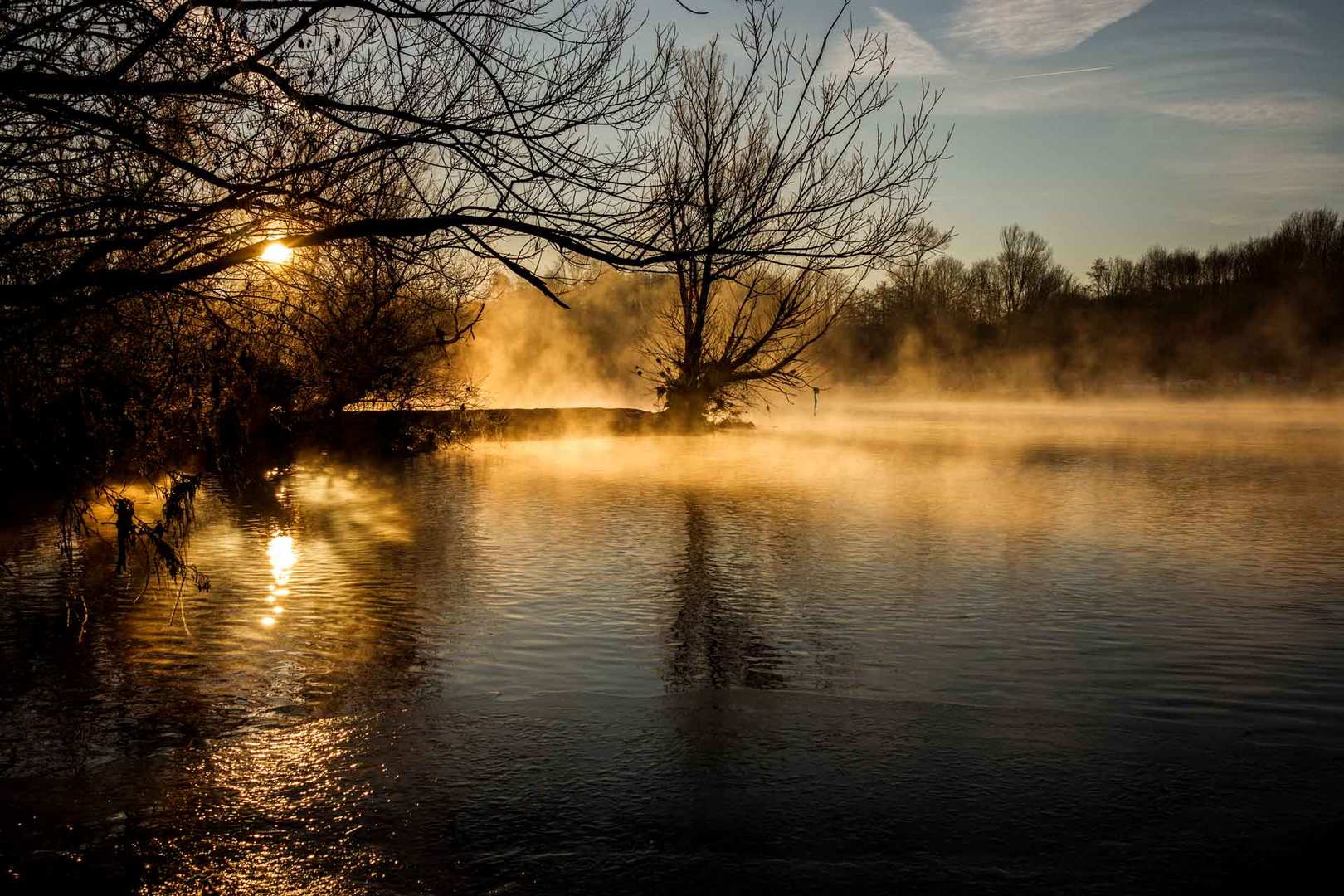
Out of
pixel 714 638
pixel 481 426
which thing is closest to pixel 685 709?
pixel 714 638

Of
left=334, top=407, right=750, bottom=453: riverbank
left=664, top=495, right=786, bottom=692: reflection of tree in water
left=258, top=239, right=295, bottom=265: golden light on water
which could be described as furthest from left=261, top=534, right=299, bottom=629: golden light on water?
left=334, top=407, right=750, bottom=453: riverbank

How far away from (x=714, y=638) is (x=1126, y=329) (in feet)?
184

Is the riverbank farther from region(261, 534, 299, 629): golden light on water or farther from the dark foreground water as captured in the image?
region(261, 534, 299, 629): golden light on water

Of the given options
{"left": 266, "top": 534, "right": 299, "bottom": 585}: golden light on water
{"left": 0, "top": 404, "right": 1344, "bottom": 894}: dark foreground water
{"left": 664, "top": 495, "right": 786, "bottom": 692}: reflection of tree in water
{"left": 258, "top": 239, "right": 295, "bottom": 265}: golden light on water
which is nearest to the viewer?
{"left": 0, "top": 404, "right": 1344, "bottom": 894}: dark foreground water

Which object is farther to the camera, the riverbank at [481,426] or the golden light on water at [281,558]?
the riverbank at [481,426]

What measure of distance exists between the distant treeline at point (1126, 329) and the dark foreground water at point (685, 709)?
38185 millimetres

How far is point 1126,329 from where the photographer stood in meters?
57.4

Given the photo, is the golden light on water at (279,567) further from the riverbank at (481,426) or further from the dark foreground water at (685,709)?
the riverbank at (481,426)

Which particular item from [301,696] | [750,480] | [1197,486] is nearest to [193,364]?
[301,696]

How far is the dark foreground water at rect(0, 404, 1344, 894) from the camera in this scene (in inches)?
148

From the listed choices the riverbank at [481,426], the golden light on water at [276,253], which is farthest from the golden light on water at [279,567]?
the riverbank at [481,426]

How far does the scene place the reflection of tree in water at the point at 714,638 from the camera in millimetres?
5711

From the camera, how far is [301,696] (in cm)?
536

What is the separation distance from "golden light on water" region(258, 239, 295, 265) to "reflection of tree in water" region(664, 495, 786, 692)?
2.70m
